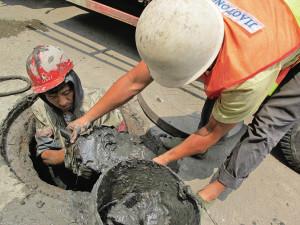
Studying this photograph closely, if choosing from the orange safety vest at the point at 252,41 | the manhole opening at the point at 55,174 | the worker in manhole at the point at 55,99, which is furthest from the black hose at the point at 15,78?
the orange safety vest at the point at 252,41

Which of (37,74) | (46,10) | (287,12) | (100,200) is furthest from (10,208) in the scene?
(46,10)

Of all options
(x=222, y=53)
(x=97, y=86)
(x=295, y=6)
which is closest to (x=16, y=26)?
(x=97, y=86)

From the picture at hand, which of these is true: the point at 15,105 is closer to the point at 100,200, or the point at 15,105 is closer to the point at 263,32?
the point at 100,200

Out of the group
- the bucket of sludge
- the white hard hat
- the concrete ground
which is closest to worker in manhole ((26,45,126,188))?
the concrete ground

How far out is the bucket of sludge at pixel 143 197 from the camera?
1.93 m

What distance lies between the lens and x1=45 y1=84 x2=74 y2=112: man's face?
94.5 inches

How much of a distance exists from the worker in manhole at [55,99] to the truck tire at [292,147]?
4.69 feet

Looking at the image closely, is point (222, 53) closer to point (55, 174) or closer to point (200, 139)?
point (200, 139)

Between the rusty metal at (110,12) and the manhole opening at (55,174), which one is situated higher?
the rusty metal at (110,12)

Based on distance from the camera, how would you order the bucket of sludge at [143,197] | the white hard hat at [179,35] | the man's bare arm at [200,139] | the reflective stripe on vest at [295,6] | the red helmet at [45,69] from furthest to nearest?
the red helmet at [45,69] → the man's bare arm at [200,139] → the bucket of sludge at [143,197] → the reflective stripe on vest at [295,6] → the white hard hat at [179,35]

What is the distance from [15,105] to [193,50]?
195 cm

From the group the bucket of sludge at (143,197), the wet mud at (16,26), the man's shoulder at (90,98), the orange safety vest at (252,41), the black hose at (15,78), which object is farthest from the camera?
the wet mud at (16,26)

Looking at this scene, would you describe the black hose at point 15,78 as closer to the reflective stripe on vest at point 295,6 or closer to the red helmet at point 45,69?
the red helmet at point 45,69

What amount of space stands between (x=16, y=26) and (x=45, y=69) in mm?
2549
